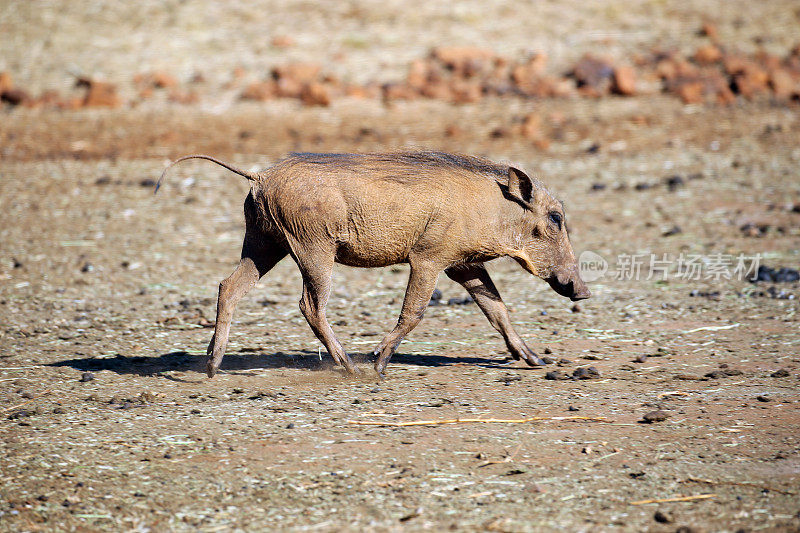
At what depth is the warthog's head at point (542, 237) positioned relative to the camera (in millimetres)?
5703

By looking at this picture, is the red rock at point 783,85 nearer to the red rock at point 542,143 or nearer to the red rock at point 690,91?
the red rock at point 690,91

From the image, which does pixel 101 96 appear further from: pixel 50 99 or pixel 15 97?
pixel 15 97

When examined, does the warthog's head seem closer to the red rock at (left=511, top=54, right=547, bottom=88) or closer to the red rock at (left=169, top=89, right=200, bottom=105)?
the red rock at (left=511, top=54, right=547, bottom=88)

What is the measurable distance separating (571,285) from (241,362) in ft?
6.75

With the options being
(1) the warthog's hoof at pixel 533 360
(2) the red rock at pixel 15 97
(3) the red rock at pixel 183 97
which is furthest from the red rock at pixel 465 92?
(1) the warthog's hoof at pixel 533 360

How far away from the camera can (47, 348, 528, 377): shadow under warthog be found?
5836 mm

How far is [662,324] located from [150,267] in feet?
13.8

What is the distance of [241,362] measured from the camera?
235 inches

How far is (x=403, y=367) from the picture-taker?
5.92m

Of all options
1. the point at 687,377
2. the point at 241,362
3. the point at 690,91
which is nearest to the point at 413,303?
the point at 241,362

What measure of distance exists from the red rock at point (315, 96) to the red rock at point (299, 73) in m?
0.52

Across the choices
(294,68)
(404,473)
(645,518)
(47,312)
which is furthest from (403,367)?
(294,68)

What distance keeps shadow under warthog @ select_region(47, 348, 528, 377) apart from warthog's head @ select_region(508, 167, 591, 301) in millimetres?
637

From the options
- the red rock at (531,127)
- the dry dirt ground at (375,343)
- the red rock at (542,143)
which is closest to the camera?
the dry dirt ground at (375,343)
